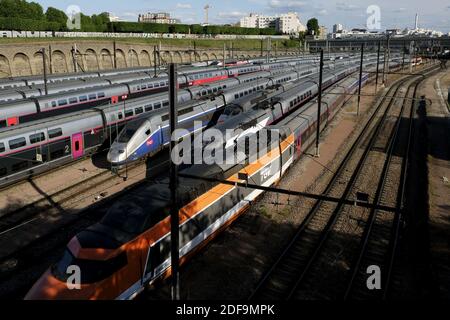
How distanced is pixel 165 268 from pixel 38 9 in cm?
11060

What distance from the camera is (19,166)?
2194 centimetres

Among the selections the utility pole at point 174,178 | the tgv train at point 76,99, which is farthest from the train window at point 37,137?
the utility pole at point 174,178

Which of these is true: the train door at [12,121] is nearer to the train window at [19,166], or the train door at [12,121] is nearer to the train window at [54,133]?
the train window at [54,133]

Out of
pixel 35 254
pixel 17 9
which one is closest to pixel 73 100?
pixel 35 254

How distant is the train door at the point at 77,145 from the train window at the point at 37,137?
2.22m

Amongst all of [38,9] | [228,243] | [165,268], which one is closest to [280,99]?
[228,243]

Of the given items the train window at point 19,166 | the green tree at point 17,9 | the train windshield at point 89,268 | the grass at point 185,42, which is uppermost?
the green tree at point 17,9

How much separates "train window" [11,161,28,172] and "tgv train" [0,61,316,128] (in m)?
6.29

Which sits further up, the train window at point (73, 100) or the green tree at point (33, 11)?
the green tree at point (33, 11)

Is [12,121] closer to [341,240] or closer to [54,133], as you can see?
[54,133]

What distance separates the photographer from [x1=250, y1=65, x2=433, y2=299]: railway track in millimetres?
13961

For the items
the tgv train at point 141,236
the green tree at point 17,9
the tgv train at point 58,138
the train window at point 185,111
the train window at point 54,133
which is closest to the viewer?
the tgv train at point 141,236

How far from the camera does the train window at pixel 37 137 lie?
22.4 metres

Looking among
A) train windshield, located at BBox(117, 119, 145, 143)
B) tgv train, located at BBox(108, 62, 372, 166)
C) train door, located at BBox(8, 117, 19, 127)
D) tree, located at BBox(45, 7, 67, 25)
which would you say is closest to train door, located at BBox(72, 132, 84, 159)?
A: tgv train, located at BBox(108, 62, 372, 166)
